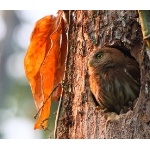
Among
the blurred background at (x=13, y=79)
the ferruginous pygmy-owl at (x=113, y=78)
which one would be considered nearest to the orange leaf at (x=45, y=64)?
the ferruginous pygmy-owl at (x=113, y=78)

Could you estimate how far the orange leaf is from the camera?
381cm

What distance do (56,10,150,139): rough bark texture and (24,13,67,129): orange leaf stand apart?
0.09 metres

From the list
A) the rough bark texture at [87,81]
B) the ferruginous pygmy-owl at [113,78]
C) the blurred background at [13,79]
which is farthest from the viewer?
the blurred background at [13,79]

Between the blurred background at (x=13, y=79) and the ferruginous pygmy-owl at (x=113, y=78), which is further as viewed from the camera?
the blurred background at (x=13, y=79)

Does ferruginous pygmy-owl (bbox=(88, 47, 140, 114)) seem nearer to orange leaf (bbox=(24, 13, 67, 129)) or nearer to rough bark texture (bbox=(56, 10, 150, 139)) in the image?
rough bark texture (bbox=(56, 10, 150, 139))

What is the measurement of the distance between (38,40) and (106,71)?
438 millimetres

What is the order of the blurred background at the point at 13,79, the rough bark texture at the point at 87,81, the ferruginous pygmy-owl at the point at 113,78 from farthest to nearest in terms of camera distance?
the blurred background at the point at 13,79, the ferruginous pygmy-owl at the point at 113,78, the rough bark texture at the point at 87,81

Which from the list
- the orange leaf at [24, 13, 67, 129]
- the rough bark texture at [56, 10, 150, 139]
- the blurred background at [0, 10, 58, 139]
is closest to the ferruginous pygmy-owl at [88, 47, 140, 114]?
the rough bark texture at [56, 10, 150, 139]

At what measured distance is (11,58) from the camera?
23.9ft

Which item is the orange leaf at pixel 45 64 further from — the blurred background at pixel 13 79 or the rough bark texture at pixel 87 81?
the blurred background at pixel 13 79

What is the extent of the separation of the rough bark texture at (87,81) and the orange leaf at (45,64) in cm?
9

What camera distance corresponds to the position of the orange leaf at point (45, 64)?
12.5ft
